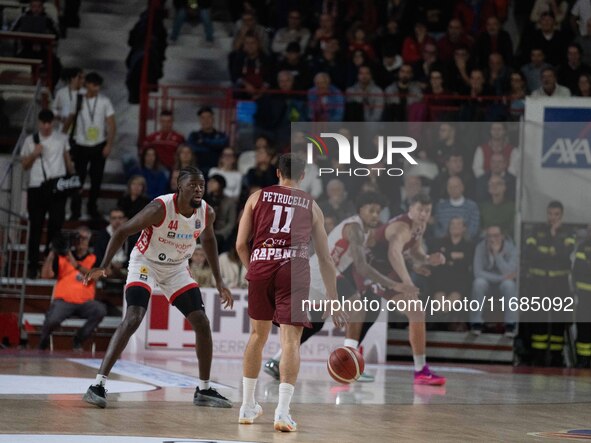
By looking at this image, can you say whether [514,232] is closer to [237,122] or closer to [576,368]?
[576,368]

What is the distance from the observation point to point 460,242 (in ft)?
51.3

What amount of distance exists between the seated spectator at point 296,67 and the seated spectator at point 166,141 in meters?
1.85

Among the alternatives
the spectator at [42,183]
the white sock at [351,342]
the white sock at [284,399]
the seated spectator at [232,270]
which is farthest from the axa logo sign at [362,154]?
the white sock at [284,399]

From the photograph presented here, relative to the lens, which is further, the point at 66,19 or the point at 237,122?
the point at 66,19

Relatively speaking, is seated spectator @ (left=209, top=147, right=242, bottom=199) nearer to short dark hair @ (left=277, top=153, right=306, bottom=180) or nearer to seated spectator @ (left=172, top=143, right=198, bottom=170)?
seated spectator @ (left=172, top=143, right=198, bottom=170)

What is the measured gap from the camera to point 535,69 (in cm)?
1822

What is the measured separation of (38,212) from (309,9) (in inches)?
260

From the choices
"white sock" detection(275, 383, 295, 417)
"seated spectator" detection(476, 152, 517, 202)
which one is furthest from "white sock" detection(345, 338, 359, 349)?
"seated spectator" detection(476, 152, 517, 202)

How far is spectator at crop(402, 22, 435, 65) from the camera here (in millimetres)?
18766

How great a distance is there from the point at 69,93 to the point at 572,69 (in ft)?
24.8

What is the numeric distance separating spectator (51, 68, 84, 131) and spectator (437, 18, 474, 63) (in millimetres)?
5723

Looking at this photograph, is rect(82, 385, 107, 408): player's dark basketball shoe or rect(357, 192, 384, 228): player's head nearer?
rect(82, 385, 107, 408): player's dark basketball shoe

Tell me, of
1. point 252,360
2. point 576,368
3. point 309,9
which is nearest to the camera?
point 252,360

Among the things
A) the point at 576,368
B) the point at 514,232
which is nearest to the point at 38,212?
the point at 514,232
